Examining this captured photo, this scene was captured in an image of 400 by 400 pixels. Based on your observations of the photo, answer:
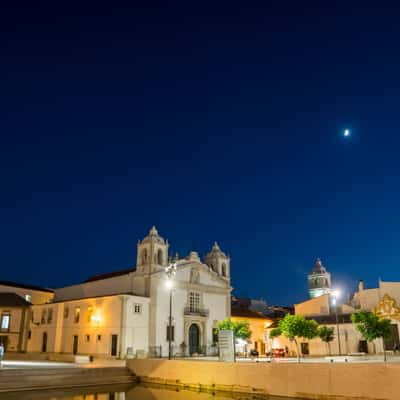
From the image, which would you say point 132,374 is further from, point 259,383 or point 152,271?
point 152,271

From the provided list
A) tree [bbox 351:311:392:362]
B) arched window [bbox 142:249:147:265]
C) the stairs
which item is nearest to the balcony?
arched window [bbox 142:249:147:265]

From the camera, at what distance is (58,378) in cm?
2883

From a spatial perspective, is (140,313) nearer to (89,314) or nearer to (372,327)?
(89,314)

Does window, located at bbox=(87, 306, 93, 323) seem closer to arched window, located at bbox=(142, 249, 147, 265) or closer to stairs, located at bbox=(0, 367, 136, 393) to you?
arched window, located at bbox=(142, 249, 147, 265)

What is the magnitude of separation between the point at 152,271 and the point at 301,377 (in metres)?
26.0

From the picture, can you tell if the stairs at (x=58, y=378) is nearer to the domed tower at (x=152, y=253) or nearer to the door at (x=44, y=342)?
the domed tower at (x=152, y=253)

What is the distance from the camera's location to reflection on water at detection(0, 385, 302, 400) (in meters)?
25.3

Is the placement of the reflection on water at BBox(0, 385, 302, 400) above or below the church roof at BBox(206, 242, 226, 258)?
below

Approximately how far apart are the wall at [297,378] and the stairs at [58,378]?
362 centimetres

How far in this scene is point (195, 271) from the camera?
175 feet

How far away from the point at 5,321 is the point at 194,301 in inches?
875

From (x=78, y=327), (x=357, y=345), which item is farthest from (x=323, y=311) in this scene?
(x=78, y=327)

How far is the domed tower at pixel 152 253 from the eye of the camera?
161ft

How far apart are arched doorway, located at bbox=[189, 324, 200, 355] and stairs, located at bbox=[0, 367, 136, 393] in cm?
1809
